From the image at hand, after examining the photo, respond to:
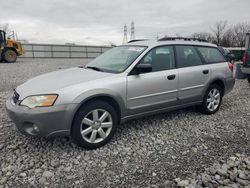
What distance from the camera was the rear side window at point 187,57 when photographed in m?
3.76

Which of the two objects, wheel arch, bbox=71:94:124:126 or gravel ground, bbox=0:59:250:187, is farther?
wheel arch, bbox=71:94:124:126

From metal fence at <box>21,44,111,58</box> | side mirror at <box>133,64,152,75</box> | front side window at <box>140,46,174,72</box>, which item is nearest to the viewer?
side mirror at <box>133,64,152,75</box>

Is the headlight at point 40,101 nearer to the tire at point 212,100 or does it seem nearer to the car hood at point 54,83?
the car hood at point 54,83

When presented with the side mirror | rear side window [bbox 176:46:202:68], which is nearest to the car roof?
rear side window [bbox 176:46:202:68]

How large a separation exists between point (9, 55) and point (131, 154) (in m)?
16.7

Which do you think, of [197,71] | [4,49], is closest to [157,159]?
[197,71]

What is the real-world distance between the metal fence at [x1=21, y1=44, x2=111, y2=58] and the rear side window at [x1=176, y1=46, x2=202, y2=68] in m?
20.6

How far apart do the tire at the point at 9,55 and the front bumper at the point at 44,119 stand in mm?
15736

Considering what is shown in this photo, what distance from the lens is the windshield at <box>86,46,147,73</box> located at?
325cm

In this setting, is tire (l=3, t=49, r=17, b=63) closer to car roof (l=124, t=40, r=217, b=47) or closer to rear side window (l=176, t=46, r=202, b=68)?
car roof (l=124, t=40, r=217, b=47)

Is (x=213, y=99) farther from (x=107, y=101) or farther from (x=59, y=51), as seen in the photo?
(x=59, y=51)

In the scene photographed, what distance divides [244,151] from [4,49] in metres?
17.8

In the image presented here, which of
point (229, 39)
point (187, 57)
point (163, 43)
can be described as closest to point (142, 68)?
point (163, 43)

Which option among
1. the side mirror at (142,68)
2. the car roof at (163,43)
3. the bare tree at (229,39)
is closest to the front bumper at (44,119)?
the side mirror at (142,68)
